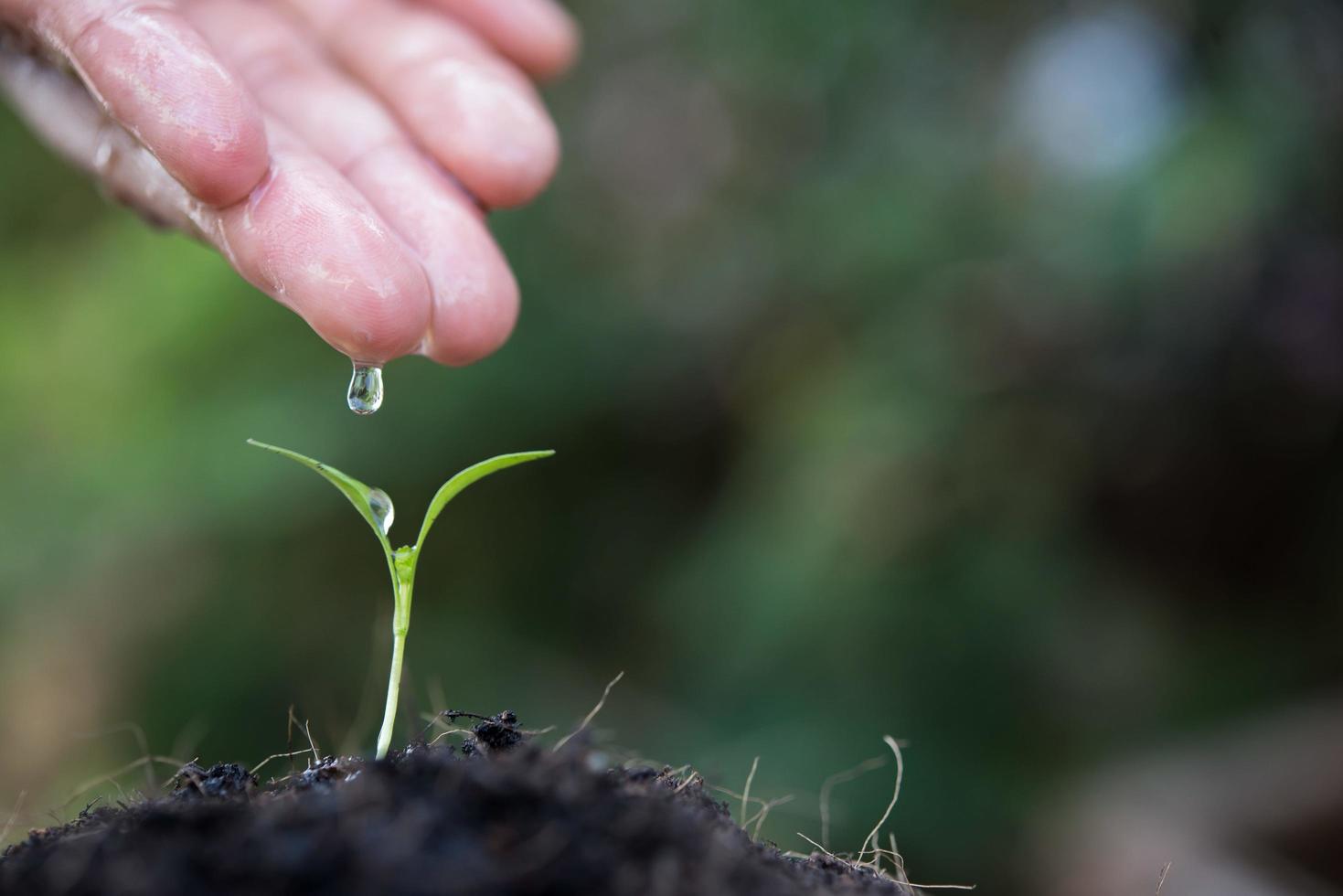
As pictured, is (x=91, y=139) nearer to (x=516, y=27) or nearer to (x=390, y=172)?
(x=390, y=172)

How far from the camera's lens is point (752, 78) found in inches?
88.5

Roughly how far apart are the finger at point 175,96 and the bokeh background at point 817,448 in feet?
3.75

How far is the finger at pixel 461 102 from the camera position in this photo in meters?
1.01

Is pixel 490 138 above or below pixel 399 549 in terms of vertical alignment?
Result: above

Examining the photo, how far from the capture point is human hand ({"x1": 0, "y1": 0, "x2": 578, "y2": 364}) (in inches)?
29.6

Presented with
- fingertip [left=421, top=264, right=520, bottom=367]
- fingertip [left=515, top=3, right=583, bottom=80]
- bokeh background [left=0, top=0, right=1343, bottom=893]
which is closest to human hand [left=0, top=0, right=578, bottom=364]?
fingertip [left=421, top=264, right=520, bottom=367]

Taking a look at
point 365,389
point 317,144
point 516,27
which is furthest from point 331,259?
point 516,27

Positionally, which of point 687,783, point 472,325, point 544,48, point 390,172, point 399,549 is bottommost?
point 687,783

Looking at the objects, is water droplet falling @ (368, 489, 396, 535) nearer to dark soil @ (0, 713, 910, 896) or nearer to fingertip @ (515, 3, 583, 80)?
dark soil @ (0, 713, 910, 896)

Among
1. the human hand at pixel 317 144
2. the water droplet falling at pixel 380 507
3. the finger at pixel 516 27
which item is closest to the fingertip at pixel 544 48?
the finger at pixel 516 27

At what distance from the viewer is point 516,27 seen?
52.5 inches

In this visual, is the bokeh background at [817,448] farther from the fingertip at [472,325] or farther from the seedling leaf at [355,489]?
the seedling leaf at [355,489]

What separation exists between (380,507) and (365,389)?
6.5 inches

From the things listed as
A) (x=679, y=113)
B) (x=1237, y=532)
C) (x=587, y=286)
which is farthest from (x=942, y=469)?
(x=679, y=113)
